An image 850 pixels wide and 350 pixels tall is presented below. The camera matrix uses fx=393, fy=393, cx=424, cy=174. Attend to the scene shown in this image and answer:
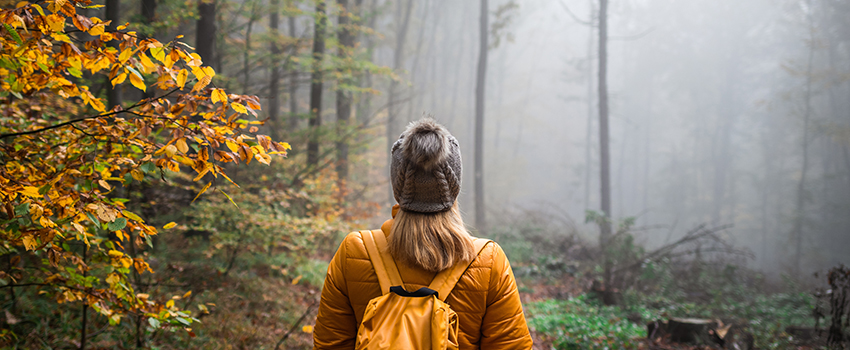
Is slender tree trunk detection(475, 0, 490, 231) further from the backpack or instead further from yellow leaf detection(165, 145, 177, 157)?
yellow leaf detection(165, 145, 177, 157)

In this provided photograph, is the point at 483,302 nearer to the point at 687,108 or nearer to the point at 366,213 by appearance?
the point at 366,213

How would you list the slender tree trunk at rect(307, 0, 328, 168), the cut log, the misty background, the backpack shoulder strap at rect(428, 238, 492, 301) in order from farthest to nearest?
the misty background
the slender tree trunk at rect(307, 0, 328, 168)
the cut log
the backpack shoulder strap at rect(428, 238, 492, 301)

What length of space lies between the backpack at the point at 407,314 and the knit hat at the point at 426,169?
9.9 inches

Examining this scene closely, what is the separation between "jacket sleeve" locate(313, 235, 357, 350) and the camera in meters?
1.75

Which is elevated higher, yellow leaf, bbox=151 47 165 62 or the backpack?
yellow leaf, bbox=151 47 165 62

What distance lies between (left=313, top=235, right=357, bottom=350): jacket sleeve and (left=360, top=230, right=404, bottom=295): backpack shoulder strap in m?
0.15

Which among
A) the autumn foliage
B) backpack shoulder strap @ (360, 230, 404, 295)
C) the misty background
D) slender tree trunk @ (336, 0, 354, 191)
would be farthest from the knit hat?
the misty background

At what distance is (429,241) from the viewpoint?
1.59 meters

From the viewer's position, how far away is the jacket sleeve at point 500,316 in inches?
66.3

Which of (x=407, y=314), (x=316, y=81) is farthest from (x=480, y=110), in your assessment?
(x=407, y=314)

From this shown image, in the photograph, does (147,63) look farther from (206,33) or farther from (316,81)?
(316,81)

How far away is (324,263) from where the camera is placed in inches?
308

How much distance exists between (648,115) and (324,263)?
1591 inches

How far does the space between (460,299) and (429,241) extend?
10.9 inches
